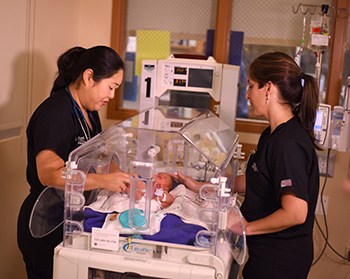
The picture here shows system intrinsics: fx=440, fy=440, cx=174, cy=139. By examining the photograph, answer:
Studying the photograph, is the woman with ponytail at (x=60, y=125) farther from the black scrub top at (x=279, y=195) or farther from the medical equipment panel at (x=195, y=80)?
the medical equipment panel at (x=195, y=80)

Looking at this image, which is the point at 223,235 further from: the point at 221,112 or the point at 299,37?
the point at 299,37

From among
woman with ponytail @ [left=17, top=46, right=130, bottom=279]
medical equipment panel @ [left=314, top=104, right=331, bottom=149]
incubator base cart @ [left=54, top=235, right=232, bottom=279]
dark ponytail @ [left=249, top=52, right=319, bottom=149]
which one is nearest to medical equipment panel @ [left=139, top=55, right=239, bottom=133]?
medical equipment panel @ [left=314, top=104, right=331, bottom=149]

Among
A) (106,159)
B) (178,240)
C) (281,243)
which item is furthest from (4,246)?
(281,243)

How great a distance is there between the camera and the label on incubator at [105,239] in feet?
5.09

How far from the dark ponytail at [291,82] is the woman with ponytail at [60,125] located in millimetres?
648

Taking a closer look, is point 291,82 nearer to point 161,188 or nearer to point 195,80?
point 161,188

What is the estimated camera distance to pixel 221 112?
2695 millimetres


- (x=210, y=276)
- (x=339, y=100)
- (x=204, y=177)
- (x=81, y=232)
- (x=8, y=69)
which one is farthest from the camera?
(x=339, y=100)

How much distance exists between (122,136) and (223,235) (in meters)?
0.65

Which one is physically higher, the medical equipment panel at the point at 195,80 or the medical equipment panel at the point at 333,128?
the medical equipment panel at the point at 195,80

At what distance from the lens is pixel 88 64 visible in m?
1.90

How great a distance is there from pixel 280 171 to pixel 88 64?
3.04 ft

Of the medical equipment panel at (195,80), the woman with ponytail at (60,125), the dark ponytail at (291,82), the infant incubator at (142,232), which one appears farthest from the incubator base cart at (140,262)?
the medical equipment panel at (195,80)

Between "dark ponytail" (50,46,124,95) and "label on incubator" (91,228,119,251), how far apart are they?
684 mm
